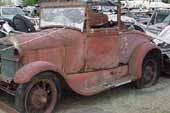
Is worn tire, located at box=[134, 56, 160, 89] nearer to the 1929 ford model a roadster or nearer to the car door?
the 1929 ford model a roadster

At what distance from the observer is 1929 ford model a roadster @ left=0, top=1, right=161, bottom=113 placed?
6.20m

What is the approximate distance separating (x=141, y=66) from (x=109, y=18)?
1130 mm

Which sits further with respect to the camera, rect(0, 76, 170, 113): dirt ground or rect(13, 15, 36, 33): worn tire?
rect(13, 15, 36, 33): worn tire

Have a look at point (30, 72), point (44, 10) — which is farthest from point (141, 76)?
point (30, 72)

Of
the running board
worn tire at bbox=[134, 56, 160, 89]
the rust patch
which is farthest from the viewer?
worn tire at bbox=[134, 56, 160, 89]

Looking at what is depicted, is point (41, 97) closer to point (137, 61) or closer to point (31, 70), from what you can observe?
point (31, 70)

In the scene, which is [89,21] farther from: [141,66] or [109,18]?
[141,66]

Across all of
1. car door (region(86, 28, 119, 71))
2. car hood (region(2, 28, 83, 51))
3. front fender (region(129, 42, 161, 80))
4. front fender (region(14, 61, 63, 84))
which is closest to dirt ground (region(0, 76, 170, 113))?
front fender (region(129, 42, 161, 80))

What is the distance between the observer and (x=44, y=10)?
7.66 meters

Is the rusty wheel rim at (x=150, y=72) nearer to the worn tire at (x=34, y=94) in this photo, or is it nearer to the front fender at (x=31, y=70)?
the worn tire at (x=34, y=94)

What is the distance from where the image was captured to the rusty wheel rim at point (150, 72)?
8297 millimetres

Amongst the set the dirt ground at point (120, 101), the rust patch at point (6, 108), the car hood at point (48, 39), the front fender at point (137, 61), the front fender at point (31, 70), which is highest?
the car hood at point (48, 39)

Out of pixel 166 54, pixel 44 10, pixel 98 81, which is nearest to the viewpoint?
pixel 98 81

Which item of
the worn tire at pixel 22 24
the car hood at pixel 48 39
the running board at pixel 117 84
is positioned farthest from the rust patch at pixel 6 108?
the worn tire at pixel 22 24
